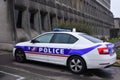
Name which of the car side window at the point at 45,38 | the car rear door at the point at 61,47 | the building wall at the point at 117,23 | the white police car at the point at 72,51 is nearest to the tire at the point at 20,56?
the white police car at the point at 72,51

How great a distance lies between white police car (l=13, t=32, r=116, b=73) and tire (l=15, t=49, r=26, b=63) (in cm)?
9

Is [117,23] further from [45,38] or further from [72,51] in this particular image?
[72,51]

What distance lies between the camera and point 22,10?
68.3ft

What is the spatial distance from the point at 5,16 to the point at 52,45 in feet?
25.9

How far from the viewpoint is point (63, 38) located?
11.0 metres

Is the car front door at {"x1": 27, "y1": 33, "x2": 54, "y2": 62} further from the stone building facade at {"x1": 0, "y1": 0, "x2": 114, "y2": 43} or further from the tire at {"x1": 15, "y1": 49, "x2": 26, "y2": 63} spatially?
the stone building facade at {"x1": 0, "y1": 0, "x2": 114, "y2": 43}

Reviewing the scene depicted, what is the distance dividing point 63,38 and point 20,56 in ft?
8.08

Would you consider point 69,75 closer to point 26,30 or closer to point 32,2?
point 26,30

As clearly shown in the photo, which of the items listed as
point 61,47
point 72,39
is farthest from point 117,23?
point 61,47

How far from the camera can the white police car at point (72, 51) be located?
9.96 metres

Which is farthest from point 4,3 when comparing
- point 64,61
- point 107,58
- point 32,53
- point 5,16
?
point 107,58

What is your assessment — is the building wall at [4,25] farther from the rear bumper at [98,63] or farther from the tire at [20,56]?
the rear bumper at [98,63]

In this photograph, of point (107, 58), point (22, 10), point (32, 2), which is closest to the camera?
point (107, 58)

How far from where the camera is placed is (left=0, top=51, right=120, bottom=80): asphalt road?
9.59 metres
